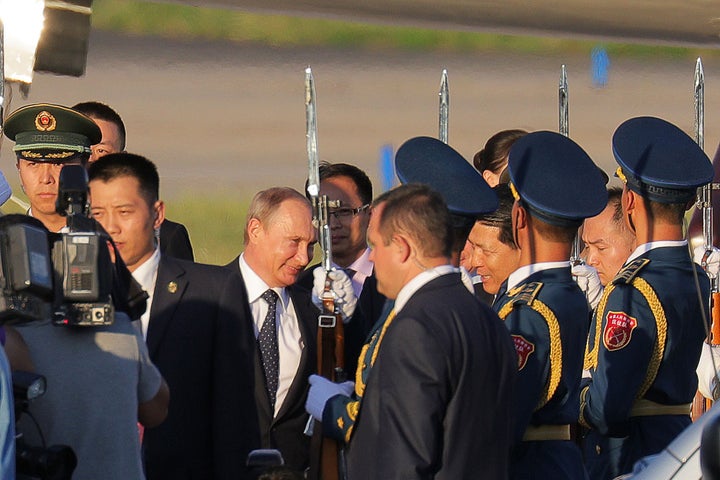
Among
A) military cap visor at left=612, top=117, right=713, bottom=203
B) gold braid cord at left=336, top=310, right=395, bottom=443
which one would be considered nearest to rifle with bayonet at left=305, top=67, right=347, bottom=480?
gold braid cord at left=336, top=310, right=395, bottom=443

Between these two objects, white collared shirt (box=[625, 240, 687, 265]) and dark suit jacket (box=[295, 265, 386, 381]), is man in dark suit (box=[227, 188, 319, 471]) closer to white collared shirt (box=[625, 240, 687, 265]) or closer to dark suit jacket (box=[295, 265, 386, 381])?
dark suit jacket (box=[295, 265, 386, 381])

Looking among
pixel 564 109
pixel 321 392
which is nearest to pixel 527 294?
pixel 321 392

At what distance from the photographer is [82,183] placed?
13.7ft

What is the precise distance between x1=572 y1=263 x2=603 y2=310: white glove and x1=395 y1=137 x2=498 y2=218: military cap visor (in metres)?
1.63

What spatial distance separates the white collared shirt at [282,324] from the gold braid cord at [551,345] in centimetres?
102

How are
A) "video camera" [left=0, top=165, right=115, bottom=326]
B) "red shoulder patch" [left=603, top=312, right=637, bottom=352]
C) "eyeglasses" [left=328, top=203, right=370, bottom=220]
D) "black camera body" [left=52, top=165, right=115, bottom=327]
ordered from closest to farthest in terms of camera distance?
1. "video camera" [left=0, top=165, right=115, bottom=326]
2. "black camera body" [left=52, top=165, right=115, bottom=327]
3. "red shoulder patch" [left=603, top=312, right=637, bottom=352]
4. "eyeglasses" [left=328, top=203, right=370, bottom=220]

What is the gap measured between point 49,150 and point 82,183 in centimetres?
173

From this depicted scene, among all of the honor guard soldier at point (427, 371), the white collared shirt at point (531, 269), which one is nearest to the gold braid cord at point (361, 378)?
the honor guard soldier at point (427, 371)

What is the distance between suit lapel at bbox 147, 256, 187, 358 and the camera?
531 centimetres

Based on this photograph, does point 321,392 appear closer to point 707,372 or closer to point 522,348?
point 522,348

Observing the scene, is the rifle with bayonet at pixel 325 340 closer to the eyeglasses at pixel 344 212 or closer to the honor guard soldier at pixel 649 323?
the eyeglasses at pixel 344 212

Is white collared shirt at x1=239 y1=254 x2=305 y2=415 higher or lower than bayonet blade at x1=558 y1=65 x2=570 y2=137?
lower

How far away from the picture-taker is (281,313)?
227 inches

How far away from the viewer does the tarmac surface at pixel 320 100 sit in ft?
24.9
